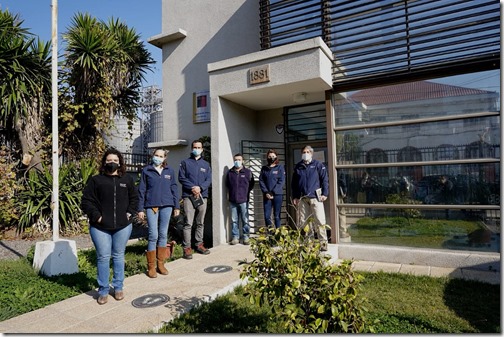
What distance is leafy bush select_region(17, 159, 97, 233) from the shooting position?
7578 mm

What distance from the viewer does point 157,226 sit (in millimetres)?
4707

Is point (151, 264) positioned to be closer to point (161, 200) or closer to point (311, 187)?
point (161, 200)

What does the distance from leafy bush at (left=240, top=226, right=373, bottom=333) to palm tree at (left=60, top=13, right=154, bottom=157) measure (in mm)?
8232

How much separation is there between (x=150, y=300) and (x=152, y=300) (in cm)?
2

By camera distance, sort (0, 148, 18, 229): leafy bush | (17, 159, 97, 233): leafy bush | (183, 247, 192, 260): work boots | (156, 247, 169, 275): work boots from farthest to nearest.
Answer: (17, 159, 97, 233): leafy bush, (0, 148, 18, 229): leafy bush, (183, 247, 192, 260): work boots, (156, 247, 169, 275): work boots

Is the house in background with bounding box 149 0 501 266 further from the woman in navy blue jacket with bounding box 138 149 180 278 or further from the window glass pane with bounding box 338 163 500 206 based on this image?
the woman in navy blue jacket with bounding box 138 149 180 278

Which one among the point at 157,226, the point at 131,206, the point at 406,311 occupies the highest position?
the point at 131,206

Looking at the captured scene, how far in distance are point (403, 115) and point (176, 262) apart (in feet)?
14.9

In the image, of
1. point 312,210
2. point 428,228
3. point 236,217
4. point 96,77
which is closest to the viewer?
point 428,228

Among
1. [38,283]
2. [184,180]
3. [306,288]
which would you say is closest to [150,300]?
[38,283]

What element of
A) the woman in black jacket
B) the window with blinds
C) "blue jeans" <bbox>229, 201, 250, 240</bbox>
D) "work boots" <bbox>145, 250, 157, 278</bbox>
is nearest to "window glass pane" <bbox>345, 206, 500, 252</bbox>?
"blue jeans" <bbox>229, 201, 250, 240</bbox>

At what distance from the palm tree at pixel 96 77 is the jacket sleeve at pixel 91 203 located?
6223 millimetres

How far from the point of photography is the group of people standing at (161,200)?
3639mm

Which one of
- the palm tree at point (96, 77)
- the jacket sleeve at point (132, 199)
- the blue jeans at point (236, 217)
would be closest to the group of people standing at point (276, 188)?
the blue jeans at point (236, 217)
